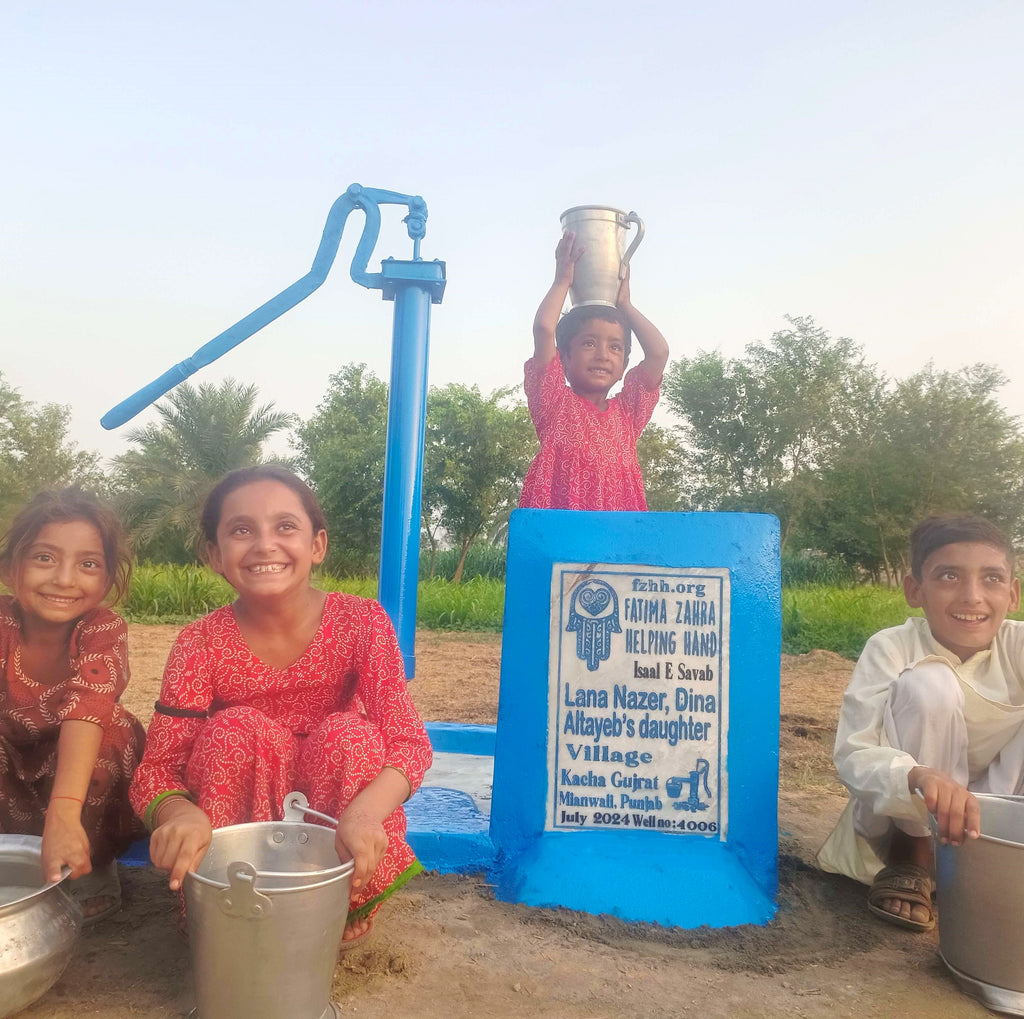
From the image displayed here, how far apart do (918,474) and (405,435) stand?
2111 cm

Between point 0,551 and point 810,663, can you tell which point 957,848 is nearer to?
point 0,551

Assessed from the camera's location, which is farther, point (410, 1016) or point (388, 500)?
point (388, 500)

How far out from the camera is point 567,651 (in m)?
2.01

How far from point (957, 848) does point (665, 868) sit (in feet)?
2.06

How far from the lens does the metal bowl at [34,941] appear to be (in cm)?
130

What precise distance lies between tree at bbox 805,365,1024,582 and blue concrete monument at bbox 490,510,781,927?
20.2 metres

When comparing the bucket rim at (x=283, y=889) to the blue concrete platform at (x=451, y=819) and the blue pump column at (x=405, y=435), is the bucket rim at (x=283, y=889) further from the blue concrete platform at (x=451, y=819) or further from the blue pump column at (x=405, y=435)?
the blue pump column at (x=405, y=435)

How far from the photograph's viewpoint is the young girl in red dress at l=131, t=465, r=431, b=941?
5.14 feet

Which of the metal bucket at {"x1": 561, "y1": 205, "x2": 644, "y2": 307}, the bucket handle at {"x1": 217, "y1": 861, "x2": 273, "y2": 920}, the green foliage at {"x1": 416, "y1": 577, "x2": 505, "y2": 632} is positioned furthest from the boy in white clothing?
the green foliage at {"x1": 416, "y1": 577, "x2": 505, "y2": 632}

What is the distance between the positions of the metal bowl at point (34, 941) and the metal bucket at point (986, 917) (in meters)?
1.55

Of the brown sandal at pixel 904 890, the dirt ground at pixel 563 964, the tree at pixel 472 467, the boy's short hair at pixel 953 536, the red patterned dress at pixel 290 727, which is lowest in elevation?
the dirt ground at pixel 563 964

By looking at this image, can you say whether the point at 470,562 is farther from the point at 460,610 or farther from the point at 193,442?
the point at 460,610

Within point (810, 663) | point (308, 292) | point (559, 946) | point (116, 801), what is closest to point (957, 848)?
point (559, 946)

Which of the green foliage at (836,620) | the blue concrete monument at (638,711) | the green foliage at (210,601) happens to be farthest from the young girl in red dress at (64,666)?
the green foliage at (210,601)
